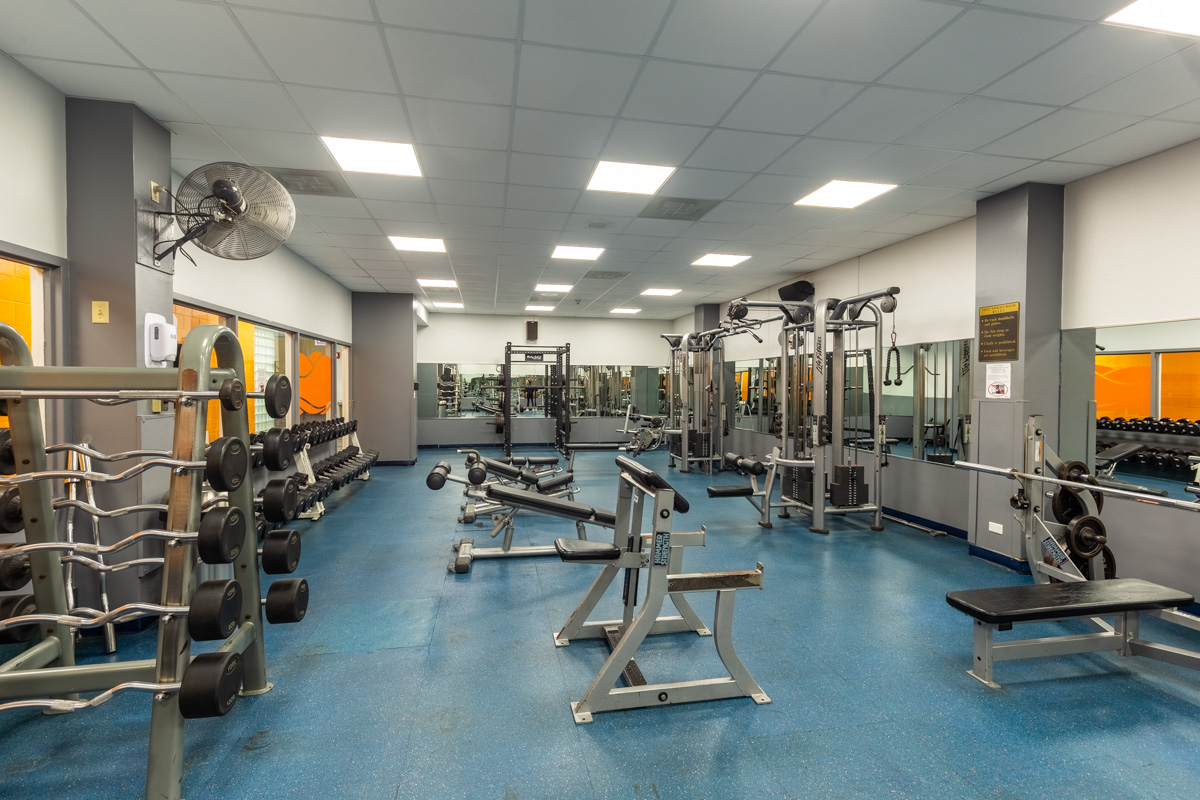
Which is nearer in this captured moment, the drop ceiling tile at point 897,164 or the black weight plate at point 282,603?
the black weight plate at point 282,603

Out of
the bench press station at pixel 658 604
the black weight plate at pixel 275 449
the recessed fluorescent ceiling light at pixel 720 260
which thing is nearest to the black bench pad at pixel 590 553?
the bench press station at pixel 658 604

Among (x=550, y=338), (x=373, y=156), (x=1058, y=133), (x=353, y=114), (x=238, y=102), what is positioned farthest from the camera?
(x=550, y=338)

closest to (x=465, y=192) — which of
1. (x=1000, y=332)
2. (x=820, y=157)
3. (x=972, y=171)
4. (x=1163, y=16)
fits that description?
(x=820, y=157)

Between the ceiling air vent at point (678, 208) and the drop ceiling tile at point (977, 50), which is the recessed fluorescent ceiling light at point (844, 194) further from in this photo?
the drop ceiling tile at point (977, 50)

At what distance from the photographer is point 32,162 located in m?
2.44

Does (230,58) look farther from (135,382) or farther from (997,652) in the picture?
(997,652)

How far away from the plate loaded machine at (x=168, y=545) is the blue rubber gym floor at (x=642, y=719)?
274 mm

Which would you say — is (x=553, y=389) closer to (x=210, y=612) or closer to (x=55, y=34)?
(x=55, y=34)

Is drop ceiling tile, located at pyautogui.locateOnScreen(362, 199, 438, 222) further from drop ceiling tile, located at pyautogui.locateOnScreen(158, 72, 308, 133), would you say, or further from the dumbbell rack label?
the dumbbell rack label

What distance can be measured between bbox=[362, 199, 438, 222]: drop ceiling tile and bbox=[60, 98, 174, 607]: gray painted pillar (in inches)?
61.5

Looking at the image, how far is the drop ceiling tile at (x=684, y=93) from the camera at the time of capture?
2.43 metres

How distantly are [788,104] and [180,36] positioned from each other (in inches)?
110

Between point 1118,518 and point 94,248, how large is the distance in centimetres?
616

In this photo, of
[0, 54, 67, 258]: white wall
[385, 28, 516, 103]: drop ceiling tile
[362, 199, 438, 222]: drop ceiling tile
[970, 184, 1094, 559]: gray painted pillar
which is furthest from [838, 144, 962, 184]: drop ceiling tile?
[0, 54, 67, 258]: white wall
